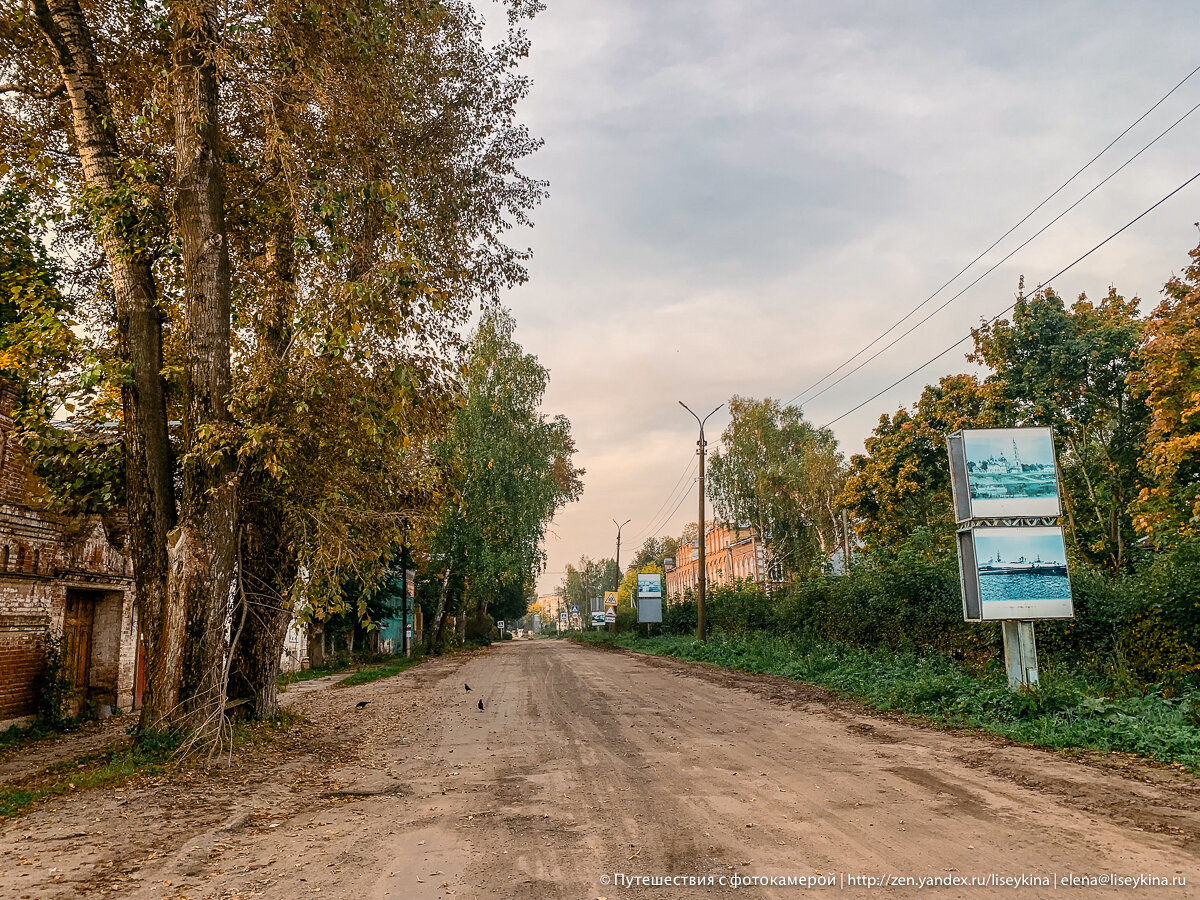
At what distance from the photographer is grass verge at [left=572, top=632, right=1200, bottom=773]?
8344 millimetres

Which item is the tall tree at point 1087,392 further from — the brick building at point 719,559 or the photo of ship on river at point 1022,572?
the brick building at point 719,559

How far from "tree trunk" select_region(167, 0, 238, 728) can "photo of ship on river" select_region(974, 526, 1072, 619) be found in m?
11.1

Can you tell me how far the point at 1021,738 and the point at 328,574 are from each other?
30.5 ft

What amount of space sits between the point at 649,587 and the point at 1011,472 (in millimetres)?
34562

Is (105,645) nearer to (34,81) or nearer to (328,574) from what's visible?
(328,574)

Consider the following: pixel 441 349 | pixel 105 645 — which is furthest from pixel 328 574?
pixel 105 645

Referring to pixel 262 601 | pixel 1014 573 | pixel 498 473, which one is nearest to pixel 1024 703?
pixel 1014 573

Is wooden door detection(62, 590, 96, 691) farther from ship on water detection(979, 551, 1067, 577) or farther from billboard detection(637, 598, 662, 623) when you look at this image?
billboard detection(637, 598, 662, 623)

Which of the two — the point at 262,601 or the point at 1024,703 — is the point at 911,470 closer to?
the point at 1024,703

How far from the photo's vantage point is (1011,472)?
12.1 meters

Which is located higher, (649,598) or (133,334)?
(133,334)

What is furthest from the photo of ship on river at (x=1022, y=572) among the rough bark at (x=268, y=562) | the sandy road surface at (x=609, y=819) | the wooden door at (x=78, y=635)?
the wooden door at (x=78, y=635)

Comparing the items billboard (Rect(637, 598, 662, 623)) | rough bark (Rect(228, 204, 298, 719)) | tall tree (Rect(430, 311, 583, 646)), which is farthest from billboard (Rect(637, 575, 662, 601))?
rough bark (Rect(228, 204, 298, 719))

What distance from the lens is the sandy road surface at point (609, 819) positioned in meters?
4.90
